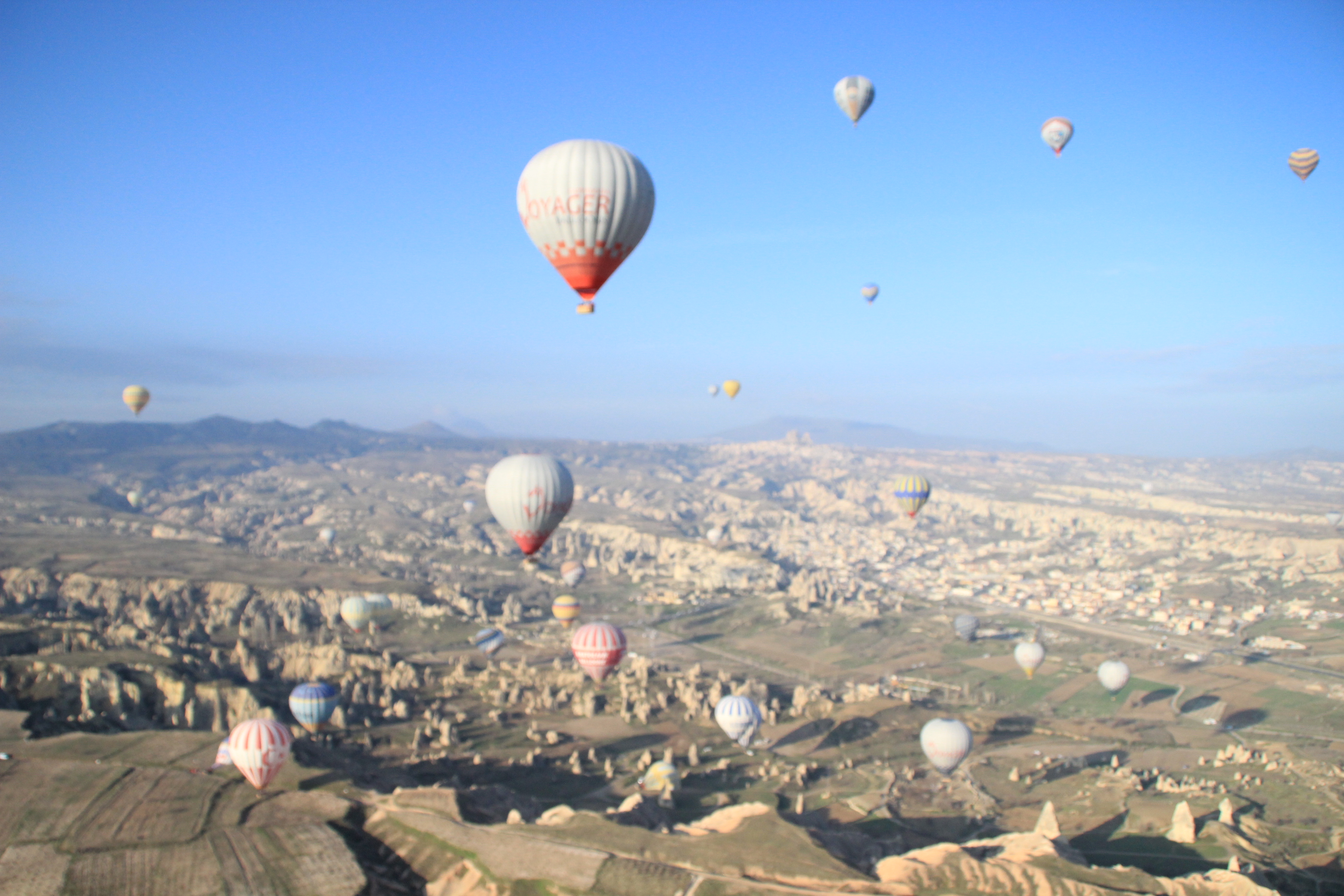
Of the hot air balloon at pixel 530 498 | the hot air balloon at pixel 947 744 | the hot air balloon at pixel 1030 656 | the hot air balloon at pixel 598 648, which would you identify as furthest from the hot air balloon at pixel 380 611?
the hot air balloon at pixel 1030 656

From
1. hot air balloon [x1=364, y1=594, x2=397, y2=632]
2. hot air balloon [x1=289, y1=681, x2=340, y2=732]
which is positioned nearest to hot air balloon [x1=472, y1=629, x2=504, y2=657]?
hot air balloon [x1=364, y1=594, x2=397, y2=632]

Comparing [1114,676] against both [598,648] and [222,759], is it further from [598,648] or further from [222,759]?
[222,759]

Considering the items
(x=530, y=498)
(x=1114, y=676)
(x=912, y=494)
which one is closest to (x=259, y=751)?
(x=530, y=498)

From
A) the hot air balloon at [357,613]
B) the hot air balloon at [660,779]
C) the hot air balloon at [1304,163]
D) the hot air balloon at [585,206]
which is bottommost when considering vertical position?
the hot air balloon at [660,779]

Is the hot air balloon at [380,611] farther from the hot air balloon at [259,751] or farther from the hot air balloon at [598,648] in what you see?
the hot air balloon at [259,751]

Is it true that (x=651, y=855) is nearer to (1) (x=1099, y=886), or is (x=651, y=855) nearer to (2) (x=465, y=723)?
(1) (x=1099, y=886)
